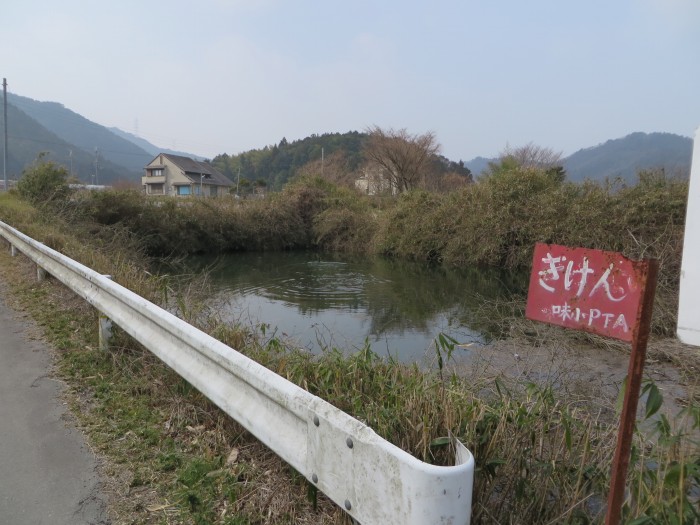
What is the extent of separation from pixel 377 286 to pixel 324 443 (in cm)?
1326

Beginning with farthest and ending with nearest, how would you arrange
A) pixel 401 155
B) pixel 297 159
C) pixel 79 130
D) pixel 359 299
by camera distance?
pixel 79 130 → pixel 297 159 → pixel 401 155 → pixel 359 299

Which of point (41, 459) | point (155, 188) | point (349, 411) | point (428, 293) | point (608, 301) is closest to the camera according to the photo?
point (608, 301)

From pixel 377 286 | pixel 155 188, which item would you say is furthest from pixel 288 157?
pixel 377 286

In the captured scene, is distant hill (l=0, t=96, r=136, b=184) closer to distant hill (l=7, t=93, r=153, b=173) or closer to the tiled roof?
the tiled roof

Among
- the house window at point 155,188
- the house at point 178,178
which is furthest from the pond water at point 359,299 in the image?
the house window at point 155,188

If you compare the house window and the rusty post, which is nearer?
Result: the rusty post

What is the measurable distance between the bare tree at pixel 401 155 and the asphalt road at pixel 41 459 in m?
34.1

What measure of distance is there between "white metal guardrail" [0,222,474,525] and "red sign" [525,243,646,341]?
22.2 inches

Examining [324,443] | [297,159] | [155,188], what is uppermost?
[297,159]

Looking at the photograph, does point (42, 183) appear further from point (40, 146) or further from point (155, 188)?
point (40, 146)

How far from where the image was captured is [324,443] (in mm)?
1839

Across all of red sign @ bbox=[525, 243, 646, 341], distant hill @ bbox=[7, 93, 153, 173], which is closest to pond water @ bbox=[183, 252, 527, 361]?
red sign @ bbox=[525, 243, 646, 341]

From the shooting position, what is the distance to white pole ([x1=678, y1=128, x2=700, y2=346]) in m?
1.28

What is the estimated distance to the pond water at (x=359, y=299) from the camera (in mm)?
8461
